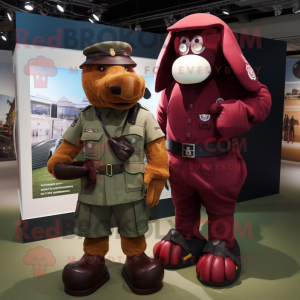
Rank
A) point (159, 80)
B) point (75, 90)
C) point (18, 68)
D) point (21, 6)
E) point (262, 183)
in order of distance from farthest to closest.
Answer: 1. point (21, 6)
2. point (262, 183)
3. point (75, 90)
4. point (18, 68)
5. point (159, 80)

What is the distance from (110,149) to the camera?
6.69ft

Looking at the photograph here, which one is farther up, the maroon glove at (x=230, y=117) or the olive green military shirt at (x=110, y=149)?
the maroon glove at (x=230, y=117)

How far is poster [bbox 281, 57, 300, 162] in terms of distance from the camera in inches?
280

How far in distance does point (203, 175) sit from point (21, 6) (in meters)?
5.85

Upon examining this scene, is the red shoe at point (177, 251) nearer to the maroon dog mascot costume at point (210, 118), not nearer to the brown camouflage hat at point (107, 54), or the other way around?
the maroon dog mascot costume at point (210, 118)

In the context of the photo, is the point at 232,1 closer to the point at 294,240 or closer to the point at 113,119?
the point at 294,240

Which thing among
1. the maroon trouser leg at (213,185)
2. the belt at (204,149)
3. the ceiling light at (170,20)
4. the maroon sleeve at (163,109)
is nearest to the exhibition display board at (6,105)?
the ceiling light at (170,20)

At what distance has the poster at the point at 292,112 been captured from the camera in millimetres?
7105

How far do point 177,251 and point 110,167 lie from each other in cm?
90

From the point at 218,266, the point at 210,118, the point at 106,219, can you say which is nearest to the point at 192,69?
the point at 210,118

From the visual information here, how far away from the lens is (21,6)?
6555mm

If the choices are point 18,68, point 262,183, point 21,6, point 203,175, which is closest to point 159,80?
point 203,175

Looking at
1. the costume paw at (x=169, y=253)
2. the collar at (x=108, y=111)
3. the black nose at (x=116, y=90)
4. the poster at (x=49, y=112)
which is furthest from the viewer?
the poster at (x=49, y=112)

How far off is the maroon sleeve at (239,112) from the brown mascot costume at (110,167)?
398mm
